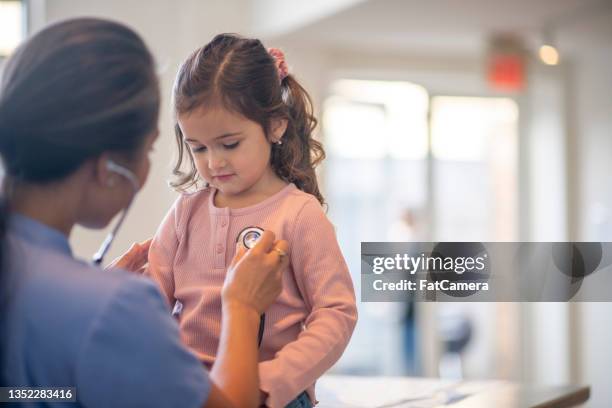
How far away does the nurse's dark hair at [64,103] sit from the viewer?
84cm

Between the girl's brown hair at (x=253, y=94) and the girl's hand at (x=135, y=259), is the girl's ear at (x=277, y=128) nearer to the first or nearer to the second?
the girl's brown hair at (x=253, y=94)

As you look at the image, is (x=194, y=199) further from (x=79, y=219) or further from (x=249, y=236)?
(x=79, y=219)

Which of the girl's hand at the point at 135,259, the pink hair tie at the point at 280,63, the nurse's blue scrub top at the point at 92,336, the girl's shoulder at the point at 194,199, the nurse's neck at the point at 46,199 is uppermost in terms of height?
the pink hair tie at the point at 280,63

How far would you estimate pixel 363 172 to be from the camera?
20.1 ft

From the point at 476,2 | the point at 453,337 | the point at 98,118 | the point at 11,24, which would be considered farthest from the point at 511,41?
the point at 98,118

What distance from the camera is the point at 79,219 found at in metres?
0.91

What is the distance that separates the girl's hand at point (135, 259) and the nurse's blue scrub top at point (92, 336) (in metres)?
0.46

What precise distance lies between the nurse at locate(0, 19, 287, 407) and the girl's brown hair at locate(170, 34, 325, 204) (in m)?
0.30

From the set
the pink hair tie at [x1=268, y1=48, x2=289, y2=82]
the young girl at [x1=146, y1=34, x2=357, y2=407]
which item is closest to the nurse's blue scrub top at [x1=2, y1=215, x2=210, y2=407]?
the young girl at [x1=146, y1=34, x2=357, y2=407]

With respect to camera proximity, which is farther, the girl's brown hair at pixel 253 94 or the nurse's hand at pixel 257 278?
the girl's brown hair at pixel 253 94

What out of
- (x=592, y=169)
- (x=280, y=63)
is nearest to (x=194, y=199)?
(x=280, y=63)

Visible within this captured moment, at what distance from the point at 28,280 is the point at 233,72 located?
0.50 metres

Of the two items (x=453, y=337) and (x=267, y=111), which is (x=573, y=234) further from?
(x=267, y=111)

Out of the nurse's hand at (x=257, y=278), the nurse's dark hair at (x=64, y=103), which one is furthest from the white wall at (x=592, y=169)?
the nurse's dark hair at (x=64, y=103)
